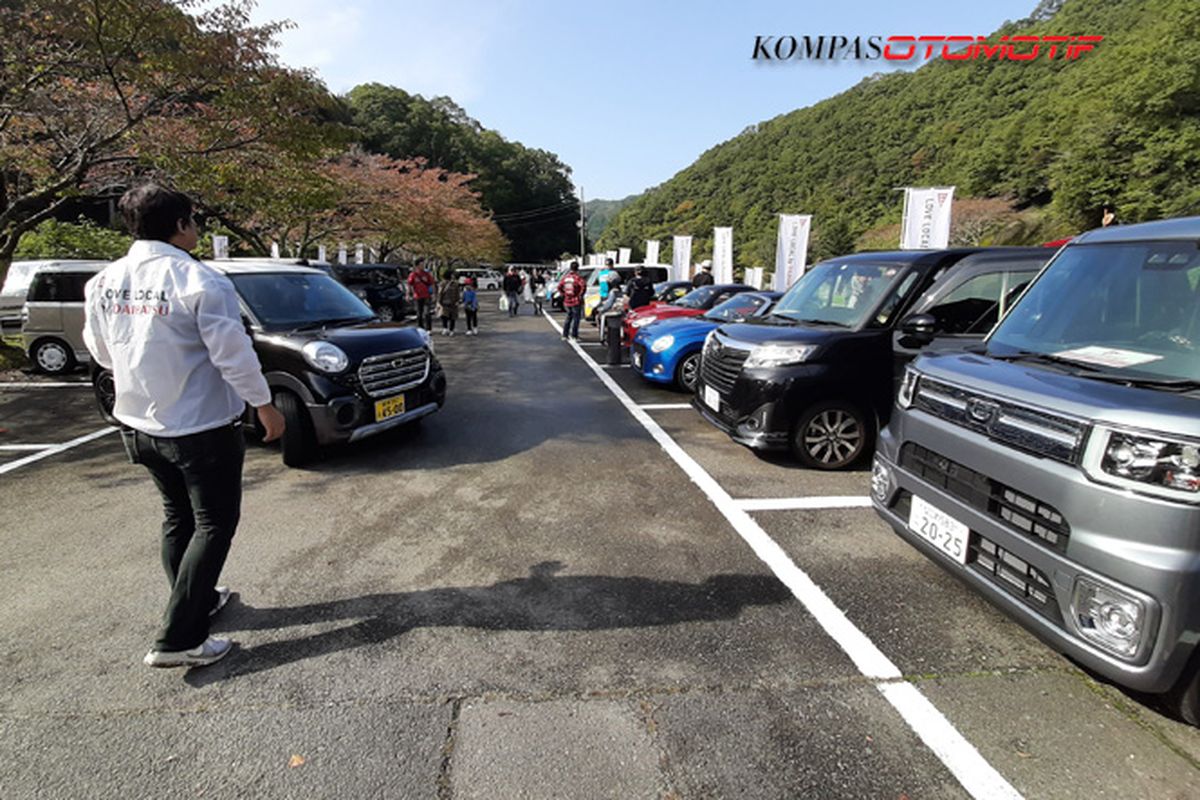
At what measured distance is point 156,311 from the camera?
7.23 feet

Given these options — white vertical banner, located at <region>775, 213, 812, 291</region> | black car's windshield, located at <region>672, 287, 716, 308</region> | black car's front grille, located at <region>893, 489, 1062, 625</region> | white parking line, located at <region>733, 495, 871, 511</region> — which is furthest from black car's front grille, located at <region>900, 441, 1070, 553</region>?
white vertical banner, located at <region>775, 213, 812, 291</region>

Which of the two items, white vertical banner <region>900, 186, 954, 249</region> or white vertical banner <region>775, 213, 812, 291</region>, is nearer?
white vertical banner <region>900, 186, 954, 249</region>

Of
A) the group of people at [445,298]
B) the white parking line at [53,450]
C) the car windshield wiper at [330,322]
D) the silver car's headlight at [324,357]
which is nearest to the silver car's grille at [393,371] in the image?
the silver car's headlight at [324,357]

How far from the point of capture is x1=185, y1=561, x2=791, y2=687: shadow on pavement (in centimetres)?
266

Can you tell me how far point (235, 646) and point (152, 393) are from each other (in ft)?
3.80

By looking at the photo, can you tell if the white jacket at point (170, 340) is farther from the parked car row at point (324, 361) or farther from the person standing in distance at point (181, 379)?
the parked car row at point (324, 361)

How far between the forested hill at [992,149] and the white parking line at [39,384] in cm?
2376

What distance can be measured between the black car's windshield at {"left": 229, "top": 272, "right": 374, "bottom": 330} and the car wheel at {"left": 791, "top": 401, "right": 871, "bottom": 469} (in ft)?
13.9

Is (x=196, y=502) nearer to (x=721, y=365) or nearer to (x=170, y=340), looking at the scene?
(x=170, y=340)

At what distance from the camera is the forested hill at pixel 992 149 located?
2328cm

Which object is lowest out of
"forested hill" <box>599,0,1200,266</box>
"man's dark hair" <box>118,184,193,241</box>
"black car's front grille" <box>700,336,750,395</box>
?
"black car's front grille" <box>700,336,750,395</box>

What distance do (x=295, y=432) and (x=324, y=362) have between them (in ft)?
2.12

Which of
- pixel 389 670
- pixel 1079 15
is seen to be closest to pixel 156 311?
pixel 389 670

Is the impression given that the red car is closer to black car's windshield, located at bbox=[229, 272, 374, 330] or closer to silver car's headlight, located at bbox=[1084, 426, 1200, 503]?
black car's windshield, located at bbox=[229, 272, 374, 330]
